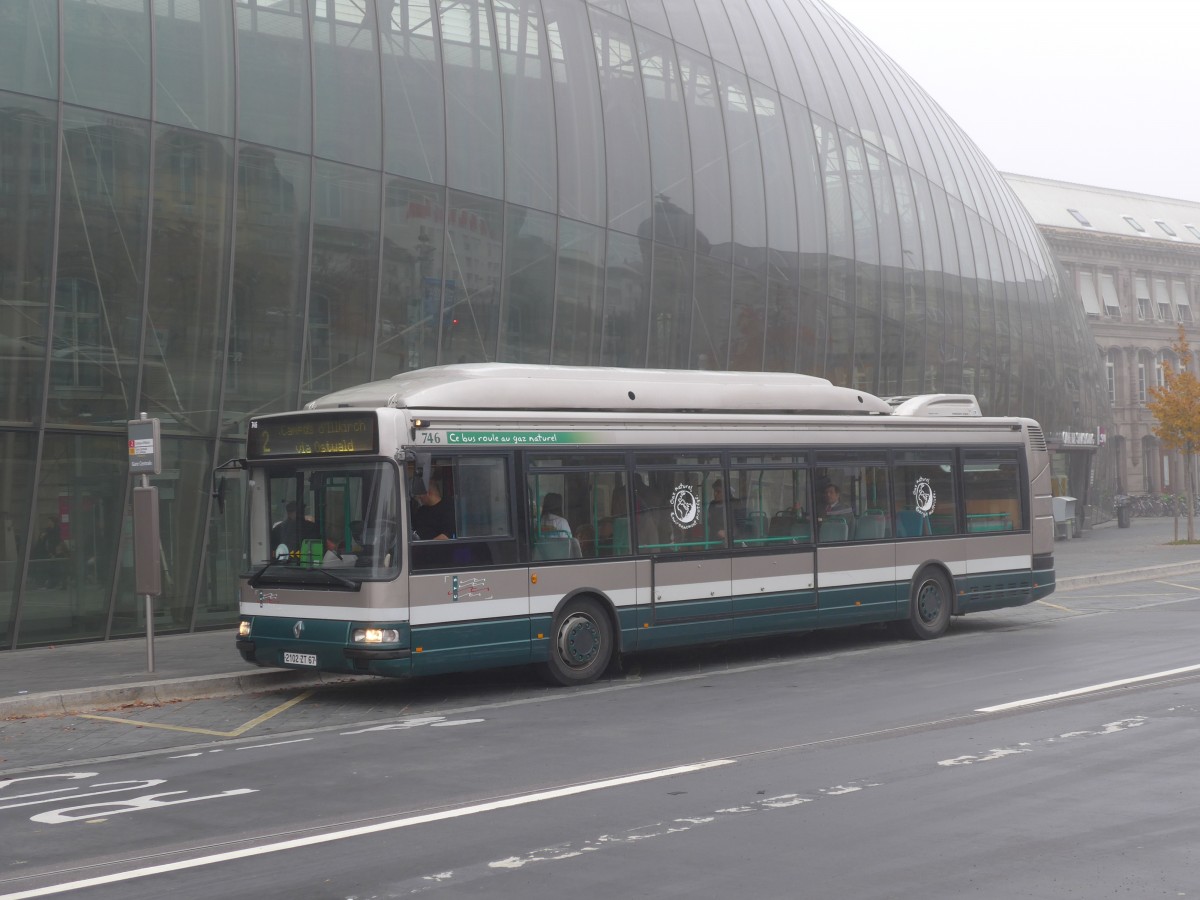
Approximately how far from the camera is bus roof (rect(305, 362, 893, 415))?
13508 millimetres

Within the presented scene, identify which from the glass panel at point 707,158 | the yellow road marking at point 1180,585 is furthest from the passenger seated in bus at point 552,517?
the yellow road marking at point 1180,585

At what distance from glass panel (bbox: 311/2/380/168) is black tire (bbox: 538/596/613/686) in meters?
9.19

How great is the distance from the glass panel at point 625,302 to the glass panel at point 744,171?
3245 mm

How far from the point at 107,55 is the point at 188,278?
9.68 feet

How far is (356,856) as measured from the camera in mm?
6957

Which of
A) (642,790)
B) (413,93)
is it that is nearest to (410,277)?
(413,93)

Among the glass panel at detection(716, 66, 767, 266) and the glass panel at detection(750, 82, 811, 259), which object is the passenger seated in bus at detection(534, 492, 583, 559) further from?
the glass panel at detection(750, 82, 811, 259)

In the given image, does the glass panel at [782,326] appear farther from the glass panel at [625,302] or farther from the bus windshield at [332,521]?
the bus windshield at [332,521]

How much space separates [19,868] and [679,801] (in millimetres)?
3516

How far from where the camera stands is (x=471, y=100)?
73.3ft

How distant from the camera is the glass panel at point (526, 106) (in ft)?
75.3

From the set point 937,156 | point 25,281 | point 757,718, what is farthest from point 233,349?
point 937,156

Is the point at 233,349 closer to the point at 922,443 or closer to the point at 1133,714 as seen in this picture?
the point at 922,443

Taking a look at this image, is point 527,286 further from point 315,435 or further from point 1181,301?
point 1181,301
